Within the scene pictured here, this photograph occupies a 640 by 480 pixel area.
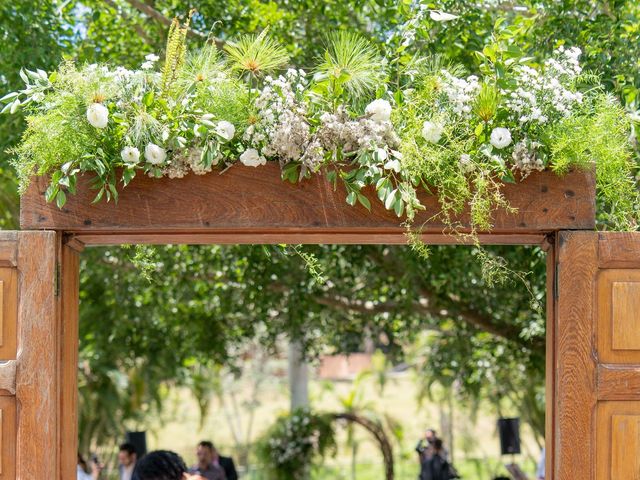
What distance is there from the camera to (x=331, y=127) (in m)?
3.87

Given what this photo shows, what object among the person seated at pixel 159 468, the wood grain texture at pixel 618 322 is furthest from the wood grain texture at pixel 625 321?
the person seated at pixel 159 468

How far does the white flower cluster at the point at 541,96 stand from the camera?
3.94m

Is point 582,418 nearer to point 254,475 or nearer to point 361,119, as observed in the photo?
point 361,119

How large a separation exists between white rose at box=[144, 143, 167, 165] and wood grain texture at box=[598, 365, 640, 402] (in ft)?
6.61

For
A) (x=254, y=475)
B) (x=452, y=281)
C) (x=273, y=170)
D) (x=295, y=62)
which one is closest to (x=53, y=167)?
(x=273, y=170)

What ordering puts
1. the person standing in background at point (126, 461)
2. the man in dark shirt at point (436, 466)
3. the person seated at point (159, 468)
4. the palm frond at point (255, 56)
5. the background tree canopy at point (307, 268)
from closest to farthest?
1. the palm frond at point (255, 56)
2. the person seated at point (159, 468)
3. the background tree canopy at point (307, 268)
4. the person standing in background at point (126, 461)
5. the man in dark shirt at point (436, 466)

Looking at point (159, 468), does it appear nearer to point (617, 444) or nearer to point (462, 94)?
point (617, 444)

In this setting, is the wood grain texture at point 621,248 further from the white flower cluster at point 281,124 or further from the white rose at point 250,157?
the white rose at point 250,157

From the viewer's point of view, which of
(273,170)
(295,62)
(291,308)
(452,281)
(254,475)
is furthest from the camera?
(254,475)

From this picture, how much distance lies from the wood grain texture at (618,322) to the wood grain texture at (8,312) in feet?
8.05

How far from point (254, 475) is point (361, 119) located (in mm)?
12896

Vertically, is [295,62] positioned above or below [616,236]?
above

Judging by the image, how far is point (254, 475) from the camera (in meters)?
15.9

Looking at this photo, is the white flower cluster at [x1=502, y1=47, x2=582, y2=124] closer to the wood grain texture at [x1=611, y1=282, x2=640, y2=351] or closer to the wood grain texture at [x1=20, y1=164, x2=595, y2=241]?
the wood grain texture at [x1=20, y1=164, x2=595, y2=241]
